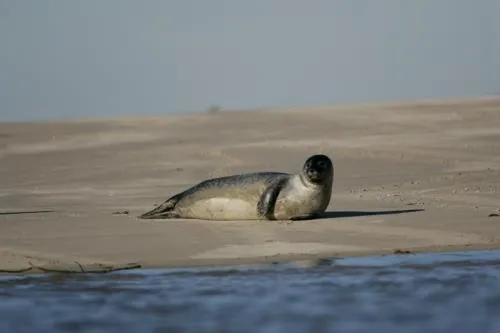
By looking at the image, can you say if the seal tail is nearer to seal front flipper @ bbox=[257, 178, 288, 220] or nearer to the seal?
the seal

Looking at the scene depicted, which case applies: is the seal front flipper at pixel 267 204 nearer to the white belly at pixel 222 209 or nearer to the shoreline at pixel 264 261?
the white belly at pixel 222 209

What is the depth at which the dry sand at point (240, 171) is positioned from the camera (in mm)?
10430

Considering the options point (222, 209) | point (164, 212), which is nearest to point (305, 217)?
point (222, 209)

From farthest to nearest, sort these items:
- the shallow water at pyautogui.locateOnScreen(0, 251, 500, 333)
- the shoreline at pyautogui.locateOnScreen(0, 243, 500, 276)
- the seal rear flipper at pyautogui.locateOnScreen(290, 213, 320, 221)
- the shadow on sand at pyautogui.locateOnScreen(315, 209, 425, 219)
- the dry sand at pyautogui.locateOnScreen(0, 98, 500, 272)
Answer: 1. the shadow on sand at pyautogui.locateOnScreen(315, 209, 425, 219)
2. the seal rear flipper at pyautogui.locateOnScreen(290, 213, 320, 221)
3. the dry sand at pyautogui.locateOnScreen(0, 98, 500, 272)
4. the shoreline at pyautogui.locateOnScreen(0, 243, 500, 276)
5. the shallow water at pyautogui.locateOnScreen(0, 251, 500, 333)

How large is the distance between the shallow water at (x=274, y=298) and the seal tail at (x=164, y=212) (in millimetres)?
3076

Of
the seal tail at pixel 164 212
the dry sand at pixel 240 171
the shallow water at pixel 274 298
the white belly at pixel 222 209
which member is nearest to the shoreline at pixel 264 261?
the dry sand at pixel 240 171

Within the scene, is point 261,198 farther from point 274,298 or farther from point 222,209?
point 274,298

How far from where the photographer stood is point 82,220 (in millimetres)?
12242

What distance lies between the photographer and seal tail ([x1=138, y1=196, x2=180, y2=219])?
12516mm

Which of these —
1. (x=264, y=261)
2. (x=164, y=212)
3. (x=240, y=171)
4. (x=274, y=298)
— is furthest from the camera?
(x=240, y=171)

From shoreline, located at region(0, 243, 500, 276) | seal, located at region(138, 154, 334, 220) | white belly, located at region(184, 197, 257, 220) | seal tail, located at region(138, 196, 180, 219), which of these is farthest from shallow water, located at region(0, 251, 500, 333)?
seal tail, located at region(138, 196, 180, 219)

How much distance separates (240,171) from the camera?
18.1 m

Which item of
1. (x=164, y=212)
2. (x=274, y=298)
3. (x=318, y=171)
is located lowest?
(x=274, y=298)

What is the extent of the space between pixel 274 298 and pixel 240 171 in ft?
33.0
